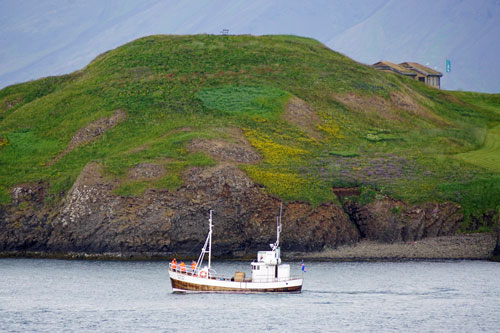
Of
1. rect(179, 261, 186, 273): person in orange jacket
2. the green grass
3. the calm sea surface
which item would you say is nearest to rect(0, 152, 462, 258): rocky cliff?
the calm sea surface

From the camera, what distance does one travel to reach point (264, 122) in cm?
15188

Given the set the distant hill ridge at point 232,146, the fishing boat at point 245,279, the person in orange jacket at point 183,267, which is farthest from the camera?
the distant hill ridge at point 232,146

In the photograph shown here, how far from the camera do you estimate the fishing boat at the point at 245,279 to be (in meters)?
91.4

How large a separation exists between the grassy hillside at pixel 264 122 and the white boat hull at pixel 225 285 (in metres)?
31.1

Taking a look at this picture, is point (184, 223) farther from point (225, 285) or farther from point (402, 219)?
point (225, 285)

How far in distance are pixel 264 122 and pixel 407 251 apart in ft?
126

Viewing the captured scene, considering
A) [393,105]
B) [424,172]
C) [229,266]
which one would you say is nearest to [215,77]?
[393,105]

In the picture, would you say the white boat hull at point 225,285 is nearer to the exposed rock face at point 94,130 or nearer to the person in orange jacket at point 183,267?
the person in orange jacket at point 183,267

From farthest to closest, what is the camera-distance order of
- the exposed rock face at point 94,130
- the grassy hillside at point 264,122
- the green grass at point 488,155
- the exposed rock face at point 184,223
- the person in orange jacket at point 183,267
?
the exposed rock face at point 94,130 < the green grass at point 488,155 < the grassy hillside at point 264,122 < the exposed rock face at point 184,223 < the person in orange jacket at point 183,267

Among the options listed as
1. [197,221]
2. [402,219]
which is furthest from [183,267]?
[402,219]

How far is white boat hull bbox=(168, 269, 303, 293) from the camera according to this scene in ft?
300

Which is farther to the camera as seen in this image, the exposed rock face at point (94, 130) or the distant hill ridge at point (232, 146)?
the exposed rock face at point (94, 130)

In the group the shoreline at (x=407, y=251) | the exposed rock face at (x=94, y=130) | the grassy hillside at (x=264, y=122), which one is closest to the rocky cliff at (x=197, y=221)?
the shoreline at (x=407, y=251)

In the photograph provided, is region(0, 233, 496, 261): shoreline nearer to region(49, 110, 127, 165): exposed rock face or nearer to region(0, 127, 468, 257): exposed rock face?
region(0, 127, 468, 257): exposed rock face
